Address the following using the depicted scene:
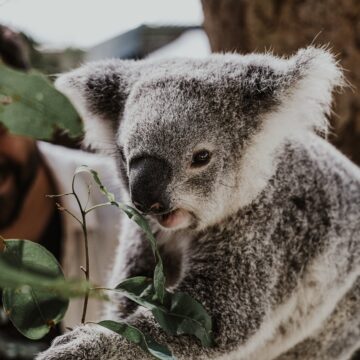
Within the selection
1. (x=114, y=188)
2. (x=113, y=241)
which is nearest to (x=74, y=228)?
(x=113, y=241)

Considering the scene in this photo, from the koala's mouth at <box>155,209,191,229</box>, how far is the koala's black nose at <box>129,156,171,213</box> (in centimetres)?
12

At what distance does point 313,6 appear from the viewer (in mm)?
2982

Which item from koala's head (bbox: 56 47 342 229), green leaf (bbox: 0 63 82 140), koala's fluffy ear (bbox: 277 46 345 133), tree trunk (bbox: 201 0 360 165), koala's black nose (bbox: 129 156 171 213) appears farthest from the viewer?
tree trunk (bbox: 201 0 360 165)

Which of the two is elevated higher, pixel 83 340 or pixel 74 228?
pixel 83 340

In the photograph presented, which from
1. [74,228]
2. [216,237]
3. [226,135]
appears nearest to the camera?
[226,135]

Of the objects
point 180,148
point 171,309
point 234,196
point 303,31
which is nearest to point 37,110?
point 171,309

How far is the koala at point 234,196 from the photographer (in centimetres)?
172

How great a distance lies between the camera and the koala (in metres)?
1.72

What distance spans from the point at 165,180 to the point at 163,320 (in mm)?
443

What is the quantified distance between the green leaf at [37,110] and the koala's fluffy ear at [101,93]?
117 cm

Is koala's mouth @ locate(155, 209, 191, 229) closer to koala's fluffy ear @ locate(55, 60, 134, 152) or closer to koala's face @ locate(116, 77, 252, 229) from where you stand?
koala's face @ locate(116, 77, 252, 229)

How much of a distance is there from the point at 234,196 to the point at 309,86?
411 mm

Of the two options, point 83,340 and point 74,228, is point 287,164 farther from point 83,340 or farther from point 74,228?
point 74,228

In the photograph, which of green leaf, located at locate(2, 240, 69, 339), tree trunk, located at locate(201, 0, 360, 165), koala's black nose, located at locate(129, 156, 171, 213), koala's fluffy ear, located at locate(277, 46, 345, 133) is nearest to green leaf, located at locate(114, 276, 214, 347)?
green leaf, located at locate(2, 240, 69, 339)
